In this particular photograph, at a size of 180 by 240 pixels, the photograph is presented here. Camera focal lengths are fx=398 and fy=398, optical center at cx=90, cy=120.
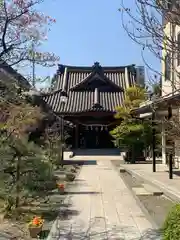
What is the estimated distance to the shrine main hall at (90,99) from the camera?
35562mm

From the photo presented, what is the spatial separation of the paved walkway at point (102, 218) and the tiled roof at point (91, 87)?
23267 millimetres

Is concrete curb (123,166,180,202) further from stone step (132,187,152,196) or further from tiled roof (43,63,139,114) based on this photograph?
tiled roof (43,63,139,114)

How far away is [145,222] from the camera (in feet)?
26.1

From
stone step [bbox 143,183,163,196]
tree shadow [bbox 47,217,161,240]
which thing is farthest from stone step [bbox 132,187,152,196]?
tree shadow [bbox 47,217,161,240]

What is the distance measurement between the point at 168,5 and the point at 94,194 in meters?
8.79

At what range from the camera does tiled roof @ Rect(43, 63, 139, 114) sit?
36.2 metres

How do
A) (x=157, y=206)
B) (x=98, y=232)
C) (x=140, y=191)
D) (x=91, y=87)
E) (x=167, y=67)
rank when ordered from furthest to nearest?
(x=91, y=87)
(x=140, y=191)
(x=157, y=206)
(x=98, y=232)
(x=167, y=67)

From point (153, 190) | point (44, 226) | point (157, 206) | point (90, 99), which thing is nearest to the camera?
point (44, 226)

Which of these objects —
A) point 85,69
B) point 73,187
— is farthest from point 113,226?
point 85,69

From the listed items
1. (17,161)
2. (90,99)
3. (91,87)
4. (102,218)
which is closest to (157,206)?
(102,218)

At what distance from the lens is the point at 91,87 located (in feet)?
131

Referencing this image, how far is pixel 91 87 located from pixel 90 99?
2.50 metres

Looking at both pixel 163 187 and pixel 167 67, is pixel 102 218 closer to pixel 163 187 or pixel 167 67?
pixel 163 187

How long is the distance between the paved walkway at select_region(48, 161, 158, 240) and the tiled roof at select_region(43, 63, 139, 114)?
76.3 feet
